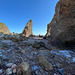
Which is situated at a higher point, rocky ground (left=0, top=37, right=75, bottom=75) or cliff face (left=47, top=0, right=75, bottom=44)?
cliff face (left=47, top=0, right=75, bottom=44)

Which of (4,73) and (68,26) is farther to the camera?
(68,26)

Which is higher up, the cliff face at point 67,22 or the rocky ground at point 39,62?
the cliff face at point 67,22

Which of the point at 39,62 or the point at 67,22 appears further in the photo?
the point at 67,22

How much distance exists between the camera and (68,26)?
3.17 meters

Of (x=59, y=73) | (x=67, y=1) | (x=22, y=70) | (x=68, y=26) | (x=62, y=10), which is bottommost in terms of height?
(x=59, y=73)

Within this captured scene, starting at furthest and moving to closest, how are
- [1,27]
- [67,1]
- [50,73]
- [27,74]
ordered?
[1,27]
[67,1]
[50,73]
[27,74]

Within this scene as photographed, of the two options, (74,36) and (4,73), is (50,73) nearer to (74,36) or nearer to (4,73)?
(4,73)

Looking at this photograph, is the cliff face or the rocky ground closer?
the rocky ground

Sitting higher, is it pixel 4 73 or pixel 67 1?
pixel 67 1

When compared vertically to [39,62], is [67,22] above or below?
above

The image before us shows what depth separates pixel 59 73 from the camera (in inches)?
51.7

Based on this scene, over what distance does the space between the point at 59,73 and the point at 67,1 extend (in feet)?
13.2

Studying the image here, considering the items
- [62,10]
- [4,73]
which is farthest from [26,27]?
[4,73]

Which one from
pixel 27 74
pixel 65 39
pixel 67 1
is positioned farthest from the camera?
pixel 65 39
